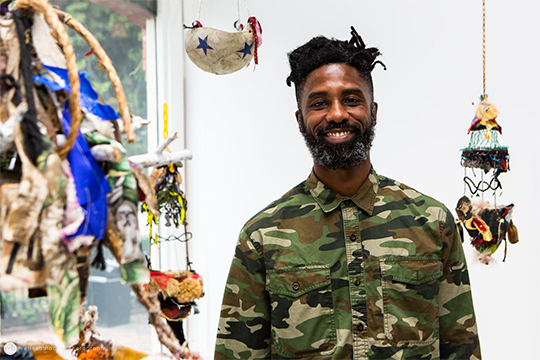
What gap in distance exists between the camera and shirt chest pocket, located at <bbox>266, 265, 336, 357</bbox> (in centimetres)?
103

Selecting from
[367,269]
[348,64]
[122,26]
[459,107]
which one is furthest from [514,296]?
[122,26]

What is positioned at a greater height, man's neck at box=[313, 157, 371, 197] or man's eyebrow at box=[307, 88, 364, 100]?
man's eyebrow at box=[307, 88, 364, 100]

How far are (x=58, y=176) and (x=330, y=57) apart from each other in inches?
31.8

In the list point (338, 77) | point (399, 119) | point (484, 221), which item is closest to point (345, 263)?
point (338, 77)

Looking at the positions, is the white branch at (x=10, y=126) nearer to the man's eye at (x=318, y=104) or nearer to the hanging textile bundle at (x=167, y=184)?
the man's eye at (x=318, y=104)

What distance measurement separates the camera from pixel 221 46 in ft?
5.33

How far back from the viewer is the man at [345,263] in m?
1.02

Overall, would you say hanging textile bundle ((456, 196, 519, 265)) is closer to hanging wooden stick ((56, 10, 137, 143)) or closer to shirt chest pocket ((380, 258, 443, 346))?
shirt chest pocket ((380, 258, 443, 346))

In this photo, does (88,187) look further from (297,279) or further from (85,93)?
(297,279)

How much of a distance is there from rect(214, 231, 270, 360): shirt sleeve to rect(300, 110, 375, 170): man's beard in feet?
0.80

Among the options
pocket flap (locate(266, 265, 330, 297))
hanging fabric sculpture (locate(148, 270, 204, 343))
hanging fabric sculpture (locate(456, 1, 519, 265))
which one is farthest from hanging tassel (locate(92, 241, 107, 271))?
hanging fabric sculpture (locate(456, 1, 519, 265))

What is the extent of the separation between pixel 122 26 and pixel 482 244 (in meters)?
1.65

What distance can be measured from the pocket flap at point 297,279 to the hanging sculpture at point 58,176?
1.90 feet

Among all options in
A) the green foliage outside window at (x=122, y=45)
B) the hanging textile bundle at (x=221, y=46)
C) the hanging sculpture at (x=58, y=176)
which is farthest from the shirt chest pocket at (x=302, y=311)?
the green foliage outside window at (x=122, y=45)
